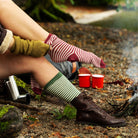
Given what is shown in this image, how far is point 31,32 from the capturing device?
2535 mm

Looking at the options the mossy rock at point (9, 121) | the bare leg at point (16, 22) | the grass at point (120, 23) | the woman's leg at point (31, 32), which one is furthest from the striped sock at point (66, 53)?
the grass at point (120, 23)

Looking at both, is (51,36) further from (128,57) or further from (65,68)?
(128,57)

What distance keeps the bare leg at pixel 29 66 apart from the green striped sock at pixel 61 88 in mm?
41

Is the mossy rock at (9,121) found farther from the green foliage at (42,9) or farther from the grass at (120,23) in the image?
the grass at (120,23)

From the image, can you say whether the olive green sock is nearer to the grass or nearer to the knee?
the knee

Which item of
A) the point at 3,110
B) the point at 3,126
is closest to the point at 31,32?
the point at 3,110

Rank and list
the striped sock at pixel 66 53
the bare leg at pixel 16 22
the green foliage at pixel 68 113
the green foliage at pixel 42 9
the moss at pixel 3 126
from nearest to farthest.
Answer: the moss at pixel 3 126 < the bare leg at pixel 16 22 < the striped sock at pixel 66 53 < the green foliage at pixel 68 113 < the green foliage at pixel 42 9

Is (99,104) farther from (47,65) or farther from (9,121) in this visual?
(9,121)

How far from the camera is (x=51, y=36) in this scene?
263cm

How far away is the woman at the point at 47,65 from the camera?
7.75ft

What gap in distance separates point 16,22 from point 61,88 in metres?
0.73

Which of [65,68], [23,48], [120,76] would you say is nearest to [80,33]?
[120,76]

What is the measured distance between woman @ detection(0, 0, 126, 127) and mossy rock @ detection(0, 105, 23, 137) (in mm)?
413

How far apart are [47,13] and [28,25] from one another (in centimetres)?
708
